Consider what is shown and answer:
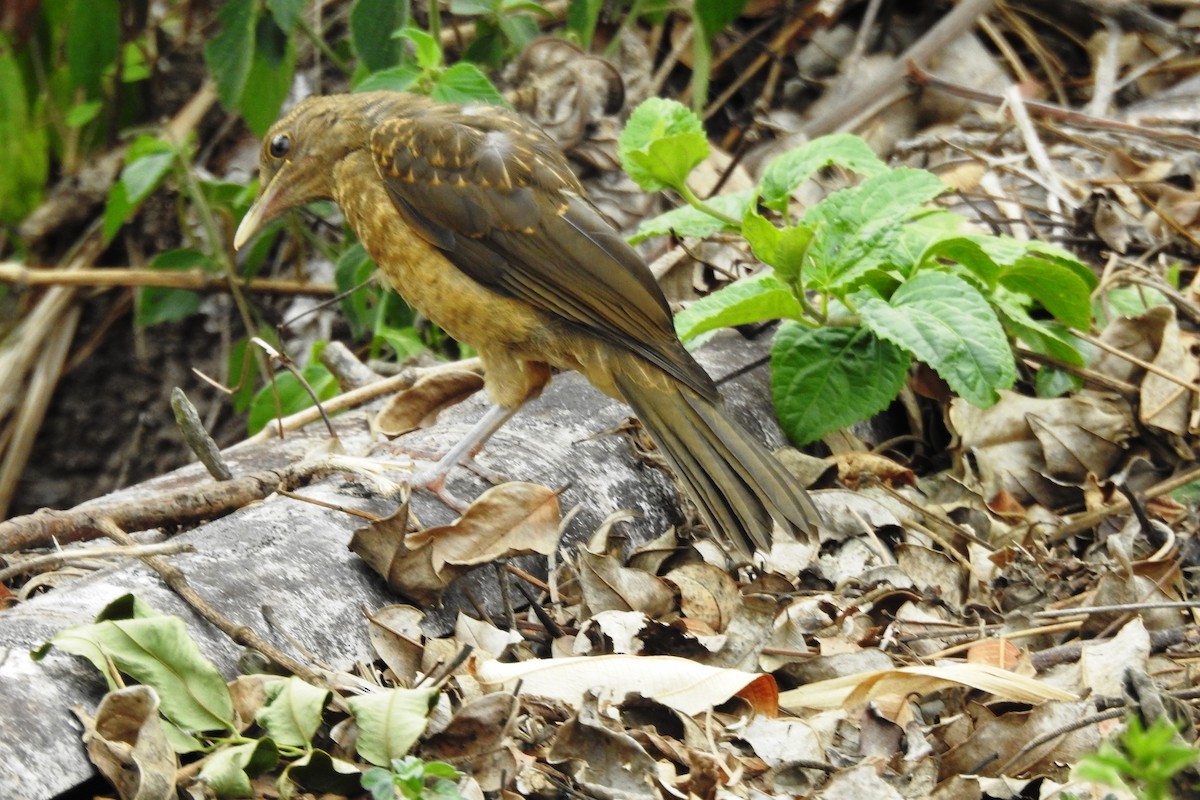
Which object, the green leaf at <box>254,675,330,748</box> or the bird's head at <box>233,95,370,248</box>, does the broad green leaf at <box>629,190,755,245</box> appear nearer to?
the bird's head at <box>233,95,370,248</box>

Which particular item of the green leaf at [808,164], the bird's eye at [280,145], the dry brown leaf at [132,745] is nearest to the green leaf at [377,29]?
the bird's eye at [280,145]

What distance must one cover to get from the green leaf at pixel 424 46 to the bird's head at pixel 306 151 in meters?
0.22

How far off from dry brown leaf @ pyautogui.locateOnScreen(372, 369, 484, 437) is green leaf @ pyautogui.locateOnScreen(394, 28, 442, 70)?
972 millimetres

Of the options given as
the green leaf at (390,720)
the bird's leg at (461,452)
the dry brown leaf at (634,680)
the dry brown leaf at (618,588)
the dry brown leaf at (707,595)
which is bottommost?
the dry brown leaf at (707,595)

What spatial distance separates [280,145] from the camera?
13.4 ft

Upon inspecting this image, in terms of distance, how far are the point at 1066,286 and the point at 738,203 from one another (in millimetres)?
844

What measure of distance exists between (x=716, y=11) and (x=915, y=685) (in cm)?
293

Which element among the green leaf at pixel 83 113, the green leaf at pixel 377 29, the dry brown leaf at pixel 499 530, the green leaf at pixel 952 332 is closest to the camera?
the dry brown leaf at pixel 499 530

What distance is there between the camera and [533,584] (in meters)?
2.80

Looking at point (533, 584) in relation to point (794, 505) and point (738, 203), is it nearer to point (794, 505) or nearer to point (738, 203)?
point (794, 505)

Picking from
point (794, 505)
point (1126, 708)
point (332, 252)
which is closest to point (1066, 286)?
point (794, 505)

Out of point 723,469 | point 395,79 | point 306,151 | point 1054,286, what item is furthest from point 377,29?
point 1054,286

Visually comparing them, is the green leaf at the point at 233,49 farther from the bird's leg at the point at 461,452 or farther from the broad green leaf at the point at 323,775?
the broad green leaf at the point at 323,775

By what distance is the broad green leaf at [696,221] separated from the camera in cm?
356
